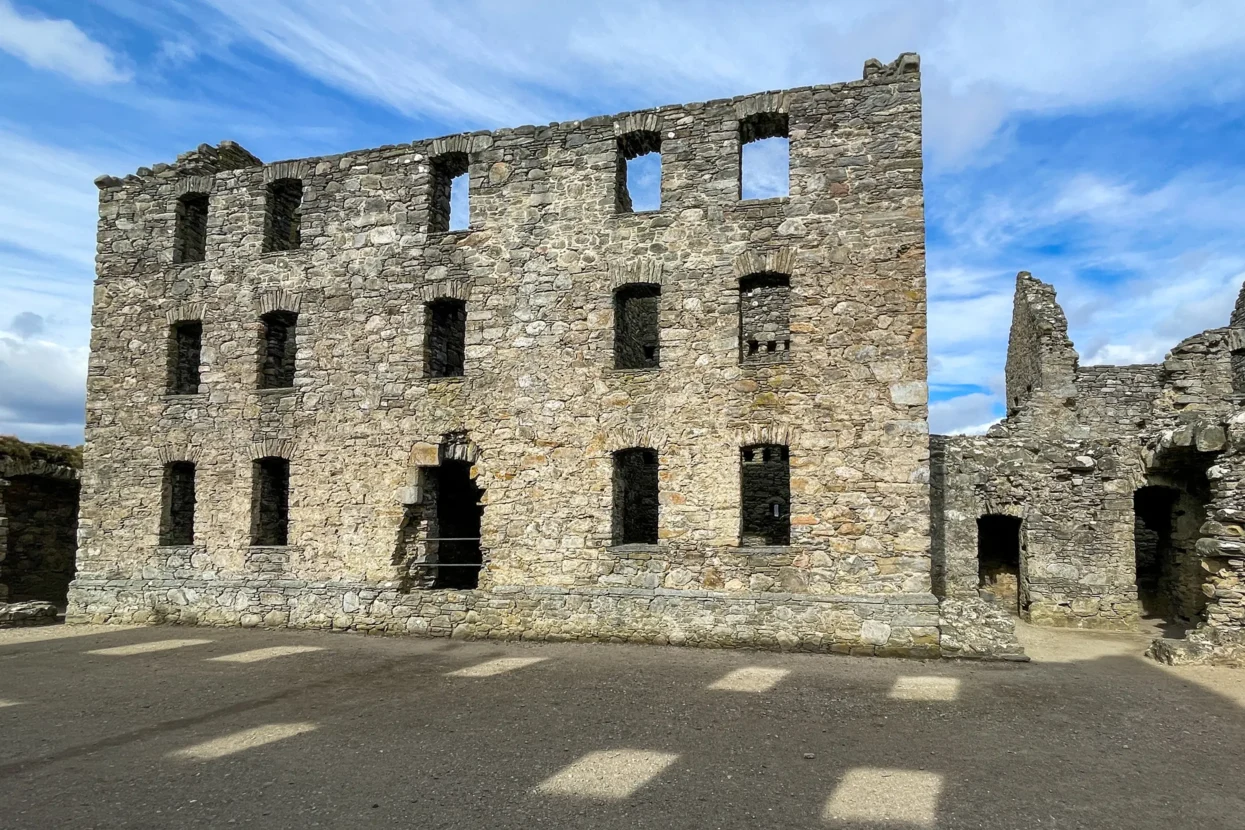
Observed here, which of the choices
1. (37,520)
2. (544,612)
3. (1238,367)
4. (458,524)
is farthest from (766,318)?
(37,520)

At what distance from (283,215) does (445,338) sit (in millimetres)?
4185

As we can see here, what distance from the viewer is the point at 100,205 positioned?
15211 mm

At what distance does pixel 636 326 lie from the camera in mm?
15625

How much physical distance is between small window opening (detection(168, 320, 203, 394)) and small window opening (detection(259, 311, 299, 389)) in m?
1.30

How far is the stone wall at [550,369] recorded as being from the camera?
36.2 feet

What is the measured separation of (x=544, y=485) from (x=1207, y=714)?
847 centimetres

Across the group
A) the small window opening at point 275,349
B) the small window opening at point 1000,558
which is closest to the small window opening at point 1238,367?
the small window opening at point 1000,558

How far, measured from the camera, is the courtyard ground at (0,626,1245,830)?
5.24 metres

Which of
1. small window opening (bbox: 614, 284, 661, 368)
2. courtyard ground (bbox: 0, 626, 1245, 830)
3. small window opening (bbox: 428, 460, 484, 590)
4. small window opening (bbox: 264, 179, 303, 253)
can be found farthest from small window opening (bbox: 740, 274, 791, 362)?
small window opening (bbox: 264, 179, 303, 253)

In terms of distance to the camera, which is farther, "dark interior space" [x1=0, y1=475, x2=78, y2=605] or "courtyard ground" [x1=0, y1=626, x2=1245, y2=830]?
"dark interior space" [x1=0, y1=475, x2=78, y2=605]

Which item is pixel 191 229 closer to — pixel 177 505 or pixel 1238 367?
pixel 177 505

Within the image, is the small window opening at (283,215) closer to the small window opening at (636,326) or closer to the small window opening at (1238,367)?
the small window opening at (636,326)

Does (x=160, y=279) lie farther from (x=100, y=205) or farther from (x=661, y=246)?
(x=661, y=246)

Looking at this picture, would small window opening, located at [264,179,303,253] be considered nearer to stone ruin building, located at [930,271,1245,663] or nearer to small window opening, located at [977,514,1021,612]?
stone ruin building, located at [930,271,1245,663]
